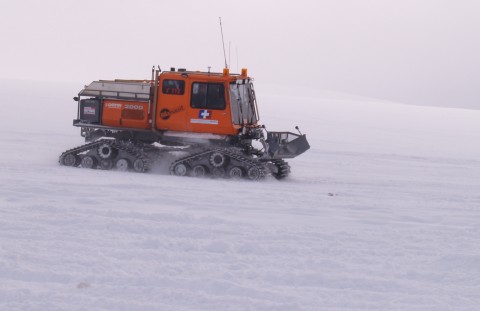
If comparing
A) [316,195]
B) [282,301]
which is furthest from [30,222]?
[316,195]

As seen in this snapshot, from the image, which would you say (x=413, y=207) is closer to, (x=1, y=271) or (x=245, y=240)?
(x=245, y=240)

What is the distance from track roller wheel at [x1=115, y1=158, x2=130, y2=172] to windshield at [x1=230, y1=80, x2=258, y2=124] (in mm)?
2492

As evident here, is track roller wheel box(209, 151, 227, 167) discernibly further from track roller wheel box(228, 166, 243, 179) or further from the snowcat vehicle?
track roller wheel box(228, 166, 243, 179)

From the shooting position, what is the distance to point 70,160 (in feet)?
53.6

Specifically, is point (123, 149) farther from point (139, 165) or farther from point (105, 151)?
point (139, 165)

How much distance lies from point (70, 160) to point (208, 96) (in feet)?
11.0

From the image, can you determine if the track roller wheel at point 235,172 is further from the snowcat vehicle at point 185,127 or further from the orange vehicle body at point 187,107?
Answer: the orange vehicle body at point 187,107

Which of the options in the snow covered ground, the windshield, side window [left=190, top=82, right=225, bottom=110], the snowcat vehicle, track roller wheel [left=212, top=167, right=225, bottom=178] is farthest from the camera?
the windshield

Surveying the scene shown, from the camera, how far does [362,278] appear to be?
7777 mm

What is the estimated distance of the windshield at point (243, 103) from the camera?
16016mm

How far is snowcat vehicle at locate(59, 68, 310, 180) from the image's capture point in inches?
617

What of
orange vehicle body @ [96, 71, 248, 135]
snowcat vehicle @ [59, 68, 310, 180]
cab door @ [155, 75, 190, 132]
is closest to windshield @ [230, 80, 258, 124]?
snowcat vehicle @ [59, 68, 310, 180]

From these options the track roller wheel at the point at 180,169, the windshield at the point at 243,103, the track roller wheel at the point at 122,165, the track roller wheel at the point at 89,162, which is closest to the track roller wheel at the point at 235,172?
the track roller wheel at the point at 180,169

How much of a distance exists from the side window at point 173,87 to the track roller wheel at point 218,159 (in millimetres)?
1606
